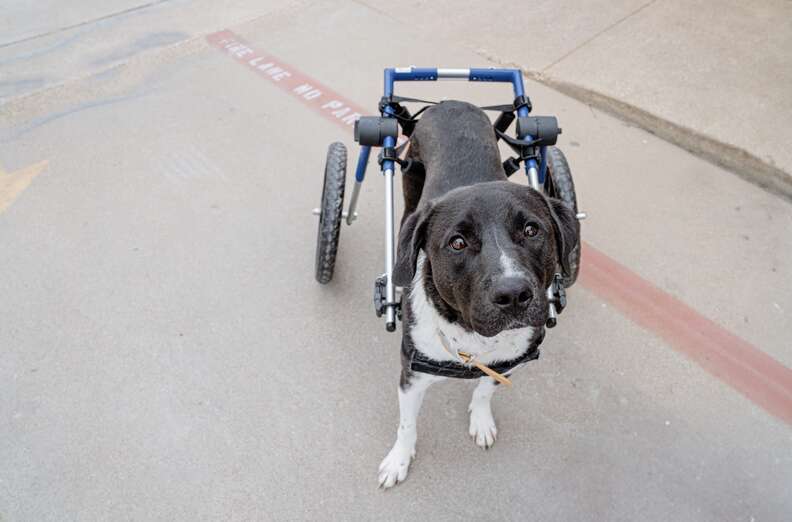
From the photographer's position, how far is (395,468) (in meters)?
2.43

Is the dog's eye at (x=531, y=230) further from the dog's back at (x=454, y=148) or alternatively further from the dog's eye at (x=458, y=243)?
the dog's back at (x=454, y=148)

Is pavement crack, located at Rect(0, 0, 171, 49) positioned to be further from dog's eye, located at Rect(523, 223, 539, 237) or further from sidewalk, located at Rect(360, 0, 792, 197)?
dog's eye, located at Rect(523, 223, 539, 237)

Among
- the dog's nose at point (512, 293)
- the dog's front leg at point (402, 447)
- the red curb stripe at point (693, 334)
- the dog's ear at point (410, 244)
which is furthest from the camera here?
the red curb stripe at point (693, 334)

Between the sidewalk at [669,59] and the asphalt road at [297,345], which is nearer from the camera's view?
the asphalt road at [297,345]

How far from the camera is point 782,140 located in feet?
12.6

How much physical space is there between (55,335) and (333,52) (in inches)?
136

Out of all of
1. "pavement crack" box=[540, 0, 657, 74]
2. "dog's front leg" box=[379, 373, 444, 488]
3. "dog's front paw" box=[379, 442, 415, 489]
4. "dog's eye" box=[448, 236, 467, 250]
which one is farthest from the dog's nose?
"pavement crack" box=[540, 0, 657, 74]

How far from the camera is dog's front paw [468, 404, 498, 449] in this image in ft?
8.31

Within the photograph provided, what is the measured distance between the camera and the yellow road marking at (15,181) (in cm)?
377

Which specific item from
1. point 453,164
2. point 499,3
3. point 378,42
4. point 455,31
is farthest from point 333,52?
point 453,164

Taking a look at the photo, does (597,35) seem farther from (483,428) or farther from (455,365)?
(455,365)

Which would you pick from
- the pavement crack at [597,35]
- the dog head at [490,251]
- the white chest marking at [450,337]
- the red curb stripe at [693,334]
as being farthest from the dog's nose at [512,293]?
the pavement crack at [597,35]

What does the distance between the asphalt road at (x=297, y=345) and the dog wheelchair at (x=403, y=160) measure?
488 millimetres

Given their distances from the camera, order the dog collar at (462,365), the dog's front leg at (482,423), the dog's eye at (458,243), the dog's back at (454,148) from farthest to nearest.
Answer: the dog's front leg at (482,423), the dog's back at (454,148), the dog collar at (462,365), the dog's eye at (458,243)
